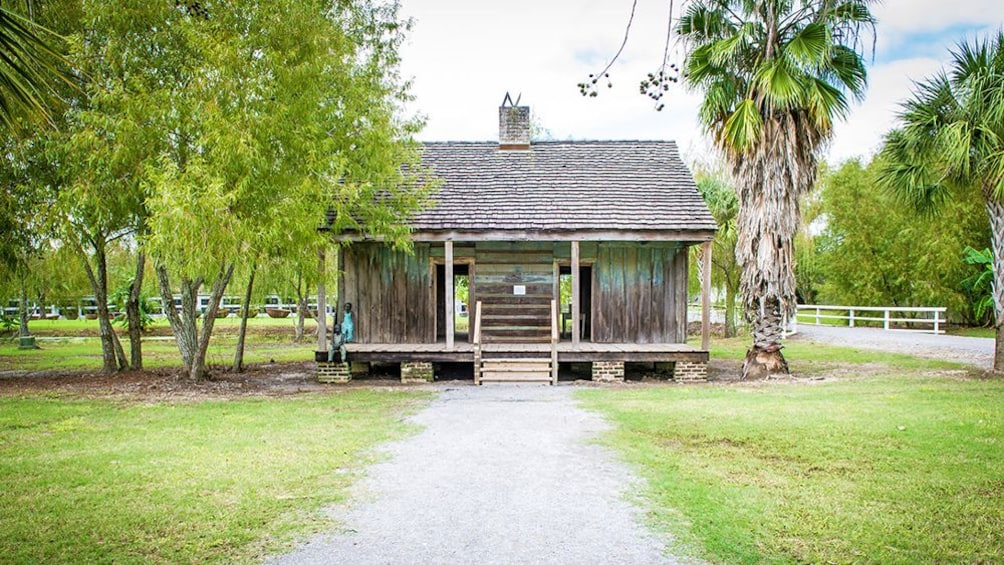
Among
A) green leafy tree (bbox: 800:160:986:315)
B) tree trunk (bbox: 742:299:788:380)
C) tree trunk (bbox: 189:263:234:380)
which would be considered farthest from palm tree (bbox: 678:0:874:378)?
green leafy tree (bbox: 800:160:986:315)

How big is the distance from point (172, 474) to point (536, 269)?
10638 mm

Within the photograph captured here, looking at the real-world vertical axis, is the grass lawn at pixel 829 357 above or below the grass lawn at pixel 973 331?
below

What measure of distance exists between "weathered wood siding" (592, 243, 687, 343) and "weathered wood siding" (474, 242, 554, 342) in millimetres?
1147

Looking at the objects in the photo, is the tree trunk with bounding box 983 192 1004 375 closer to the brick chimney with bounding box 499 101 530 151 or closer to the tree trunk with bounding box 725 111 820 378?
the tree trunk with bounding box 725 111 820 378

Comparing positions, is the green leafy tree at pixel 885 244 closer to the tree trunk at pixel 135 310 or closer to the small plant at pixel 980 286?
the small plant at pixel 980 286

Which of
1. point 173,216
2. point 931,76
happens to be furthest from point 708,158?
point 173,216

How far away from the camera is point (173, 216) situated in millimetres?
9906

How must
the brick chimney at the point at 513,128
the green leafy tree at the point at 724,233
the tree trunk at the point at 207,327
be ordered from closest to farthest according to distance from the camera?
the tree trunk at the point at 207,327 < the brick chimney at the point at 513,128 < the green leafy tree at the point at 724,233

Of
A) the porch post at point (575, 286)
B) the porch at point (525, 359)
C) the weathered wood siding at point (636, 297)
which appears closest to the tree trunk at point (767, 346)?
the porch at point (525, 359)

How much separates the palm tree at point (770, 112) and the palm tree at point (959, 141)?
171 cm

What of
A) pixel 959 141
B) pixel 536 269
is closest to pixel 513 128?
pixel 536 269

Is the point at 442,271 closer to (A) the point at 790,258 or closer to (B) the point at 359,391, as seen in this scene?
(B) the point at 359,391

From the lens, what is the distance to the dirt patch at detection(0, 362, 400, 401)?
12.1 m

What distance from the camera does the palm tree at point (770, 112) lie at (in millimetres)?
13219
